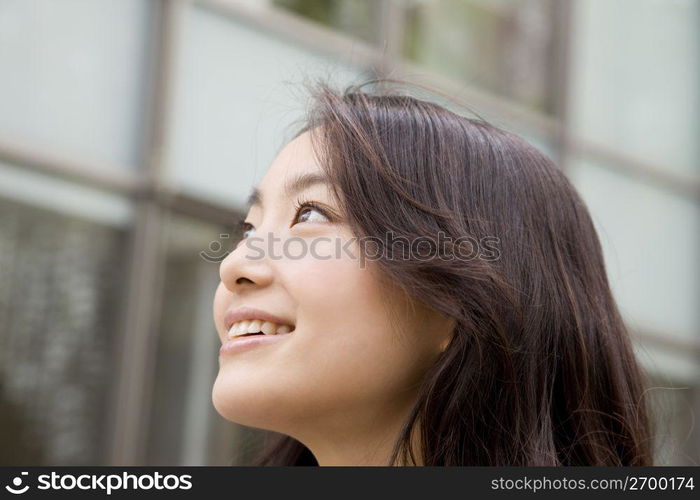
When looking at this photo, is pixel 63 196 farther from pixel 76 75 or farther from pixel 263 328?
pixel 263 328

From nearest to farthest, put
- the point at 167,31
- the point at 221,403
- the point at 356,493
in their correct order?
the point at 356,493
the point at 221,403
the point at 167,31

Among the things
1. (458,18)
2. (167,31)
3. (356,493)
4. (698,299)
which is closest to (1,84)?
(167,31)

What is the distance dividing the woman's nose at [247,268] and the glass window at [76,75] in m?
3.58

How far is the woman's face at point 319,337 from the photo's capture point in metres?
2.01

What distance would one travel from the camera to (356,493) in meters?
1.89

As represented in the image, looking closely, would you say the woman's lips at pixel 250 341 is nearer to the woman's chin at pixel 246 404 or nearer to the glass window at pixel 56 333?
the woman's chin at pixel 246 404

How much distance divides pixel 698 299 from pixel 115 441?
5481mm

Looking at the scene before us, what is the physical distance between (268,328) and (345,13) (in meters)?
5.13

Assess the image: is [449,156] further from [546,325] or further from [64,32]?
[64,32]

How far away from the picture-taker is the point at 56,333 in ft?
17.9

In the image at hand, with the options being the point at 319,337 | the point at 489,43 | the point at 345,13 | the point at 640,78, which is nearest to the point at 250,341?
the point at 319,337

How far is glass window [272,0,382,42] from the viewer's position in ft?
21.5

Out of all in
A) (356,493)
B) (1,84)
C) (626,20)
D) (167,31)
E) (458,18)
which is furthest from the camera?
(626,20)

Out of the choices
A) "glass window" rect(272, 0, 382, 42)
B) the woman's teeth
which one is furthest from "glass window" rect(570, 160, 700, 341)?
the woman's teeth
